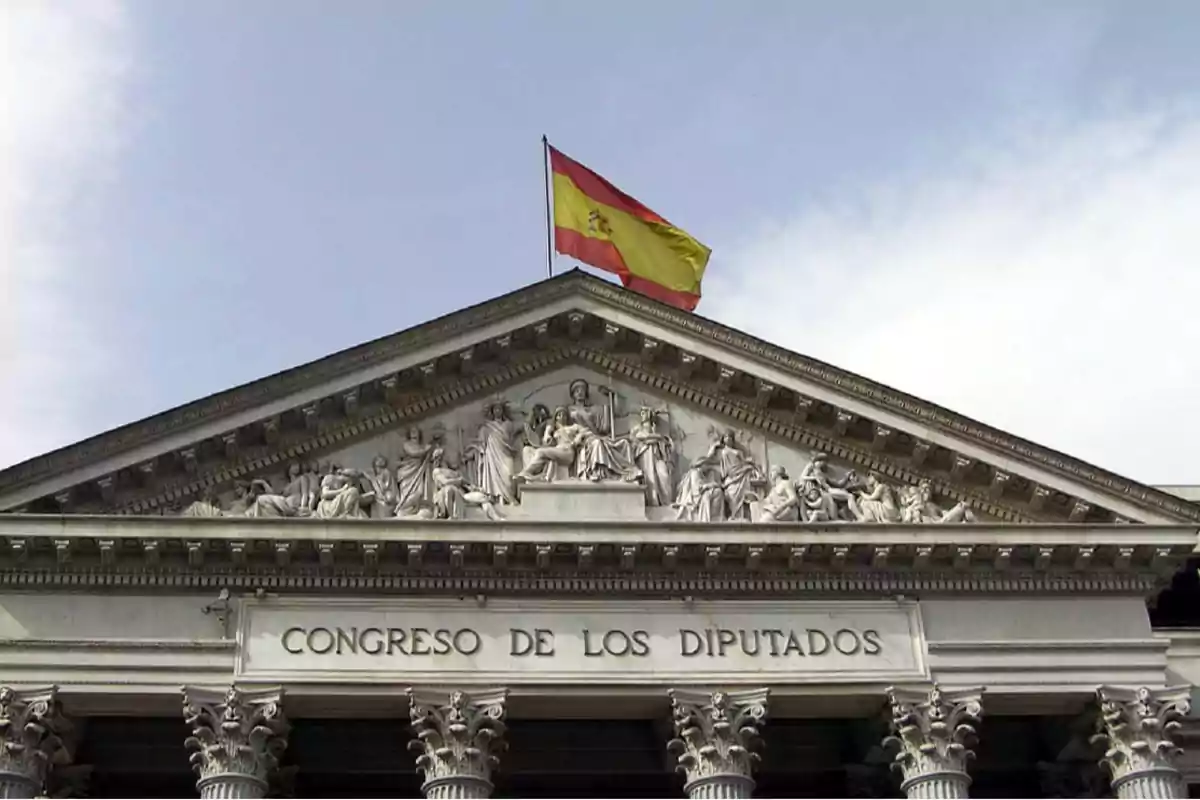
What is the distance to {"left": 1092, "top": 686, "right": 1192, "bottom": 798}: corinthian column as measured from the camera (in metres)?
24.2

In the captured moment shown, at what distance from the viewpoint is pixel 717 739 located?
23969mm

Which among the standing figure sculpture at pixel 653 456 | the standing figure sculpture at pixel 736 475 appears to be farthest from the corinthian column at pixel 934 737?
the standing figure sculpture at pixel 653 456

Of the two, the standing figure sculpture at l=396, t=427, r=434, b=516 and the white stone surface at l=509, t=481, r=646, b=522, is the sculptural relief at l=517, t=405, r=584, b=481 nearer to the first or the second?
the white stone surface at l=509, t=481, r=646, b=522

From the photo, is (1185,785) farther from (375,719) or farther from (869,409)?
(375,719)

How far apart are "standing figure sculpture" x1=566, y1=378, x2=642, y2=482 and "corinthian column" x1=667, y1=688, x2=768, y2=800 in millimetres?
3566

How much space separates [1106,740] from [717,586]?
603 centimetres

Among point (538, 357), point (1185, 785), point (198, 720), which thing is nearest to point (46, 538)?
point (198, 720)

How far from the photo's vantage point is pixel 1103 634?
2534cm

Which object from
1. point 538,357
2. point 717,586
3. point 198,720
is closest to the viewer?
point 198,720

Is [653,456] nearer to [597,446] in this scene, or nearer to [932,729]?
[597,446]

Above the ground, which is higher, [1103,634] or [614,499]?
[614,499]

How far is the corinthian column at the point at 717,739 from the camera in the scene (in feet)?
77.9

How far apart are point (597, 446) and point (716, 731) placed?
4.75 m

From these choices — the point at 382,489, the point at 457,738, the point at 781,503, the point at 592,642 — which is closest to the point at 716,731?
the point at 592,642
